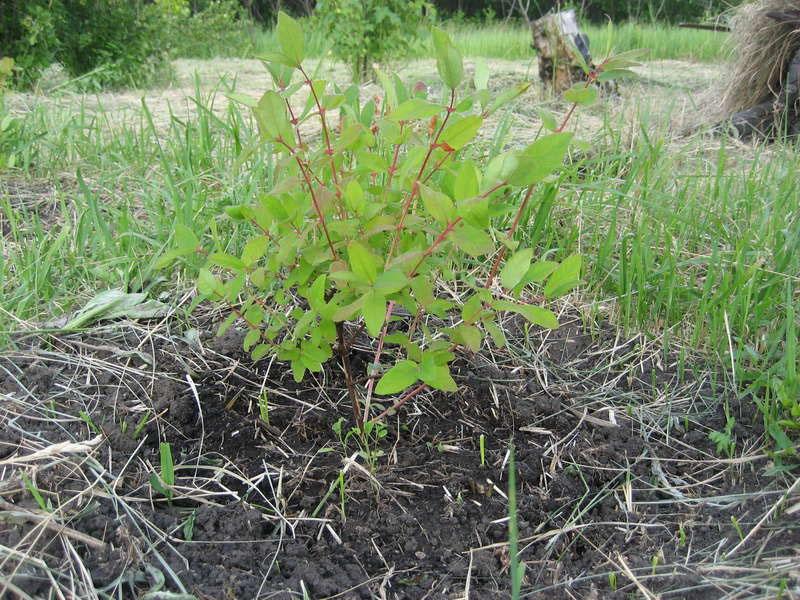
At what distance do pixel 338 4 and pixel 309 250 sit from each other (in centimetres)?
442

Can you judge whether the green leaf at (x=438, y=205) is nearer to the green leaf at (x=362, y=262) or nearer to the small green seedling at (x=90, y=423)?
the green leaf at (x=362, y=262)

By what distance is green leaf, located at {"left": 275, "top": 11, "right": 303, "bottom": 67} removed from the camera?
100cm

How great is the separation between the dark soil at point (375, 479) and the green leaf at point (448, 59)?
712 millimetres

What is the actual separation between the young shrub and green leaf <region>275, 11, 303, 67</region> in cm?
410

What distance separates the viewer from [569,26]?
4.82 m

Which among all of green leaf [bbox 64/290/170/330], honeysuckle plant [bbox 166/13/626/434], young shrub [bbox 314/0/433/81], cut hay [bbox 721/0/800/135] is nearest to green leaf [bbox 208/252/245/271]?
honeysuckle plant [bbox 166/13/626/434]

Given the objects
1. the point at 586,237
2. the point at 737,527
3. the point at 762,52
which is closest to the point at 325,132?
the point at 737,527

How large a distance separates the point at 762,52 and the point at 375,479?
3.58m

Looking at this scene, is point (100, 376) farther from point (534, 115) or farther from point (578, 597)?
point (534, 115)

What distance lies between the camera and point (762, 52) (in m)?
3.71

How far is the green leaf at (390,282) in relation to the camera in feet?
3.35

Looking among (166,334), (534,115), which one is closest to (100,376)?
(166,334)

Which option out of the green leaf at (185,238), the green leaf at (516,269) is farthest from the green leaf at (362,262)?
the green leaf at (185,238)

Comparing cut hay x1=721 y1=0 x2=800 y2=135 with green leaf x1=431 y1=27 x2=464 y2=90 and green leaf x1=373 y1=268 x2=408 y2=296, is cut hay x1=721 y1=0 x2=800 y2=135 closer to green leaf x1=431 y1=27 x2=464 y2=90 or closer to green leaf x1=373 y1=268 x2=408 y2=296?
green leaf x1=431 y1=27 x2=464 y2=90
